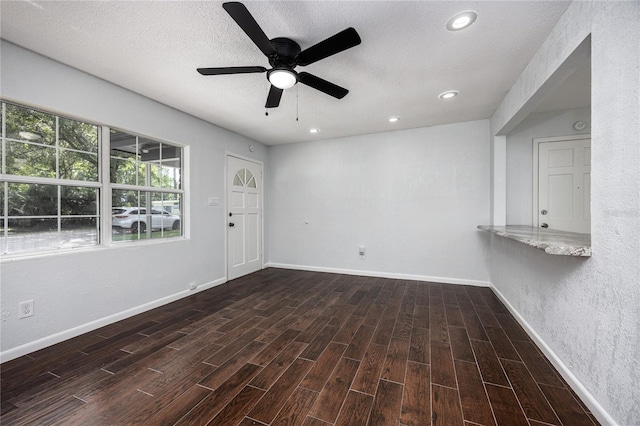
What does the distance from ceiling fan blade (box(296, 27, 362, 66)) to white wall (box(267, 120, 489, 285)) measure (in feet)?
8.92

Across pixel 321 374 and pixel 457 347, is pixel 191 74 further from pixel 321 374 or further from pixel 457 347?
pixel 457 347

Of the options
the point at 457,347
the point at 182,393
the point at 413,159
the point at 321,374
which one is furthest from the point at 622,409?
the point at 413,159

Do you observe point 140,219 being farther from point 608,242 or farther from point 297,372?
point 608,242

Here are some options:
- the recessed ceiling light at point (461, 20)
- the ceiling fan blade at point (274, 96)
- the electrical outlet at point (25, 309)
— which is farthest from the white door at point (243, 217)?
the recessed ceiling light at point (461, 20)

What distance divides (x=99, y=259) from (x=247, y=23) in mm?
2623

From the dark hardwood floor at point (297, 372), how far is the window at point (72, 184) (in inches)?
39.5

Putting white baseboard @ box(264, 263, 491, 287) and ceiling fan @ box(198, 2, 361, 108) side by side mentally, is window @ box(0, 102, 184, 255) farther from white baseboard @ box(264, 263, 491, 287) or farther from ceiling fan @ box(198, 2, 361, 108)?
white baseboard @ box(264, 263, 491, 287)

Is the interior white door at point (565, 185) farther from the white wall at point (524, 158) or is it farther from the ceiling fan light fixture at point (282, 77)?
the ceiling fan light fixture at point (282, 77)

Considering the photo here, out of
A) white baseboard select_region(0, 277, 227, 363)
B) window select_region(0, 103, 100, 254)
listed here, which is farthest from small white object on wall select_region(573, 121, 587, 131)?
window select_region(0, 103, 100, 254)

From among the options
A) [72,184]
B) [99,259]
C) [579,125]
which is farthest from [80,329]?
[579,125]

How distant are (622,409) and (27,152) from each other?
444 cm

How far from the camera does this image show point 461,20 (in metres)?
1.71

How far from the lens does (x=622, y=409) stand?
1.21 metres

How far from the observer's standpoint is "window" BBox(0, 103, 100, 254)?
203cm
